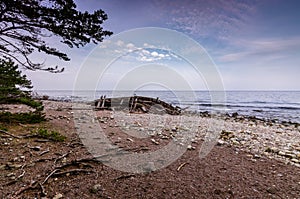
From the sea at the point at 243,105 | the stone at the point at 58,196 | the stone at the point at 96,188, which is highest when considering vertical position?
the sea at the point at 243,105

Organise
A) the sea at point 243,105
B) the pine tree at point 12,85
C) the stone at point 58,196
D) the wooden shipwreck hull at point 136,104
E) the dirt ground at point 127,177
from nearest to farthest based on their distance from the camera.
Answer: the stone at point 58,196
the dirt ground at point 127,177
the pine tree at point 12,85
the wooden shipwreck hull at point 136,104
the sea at point 243,105

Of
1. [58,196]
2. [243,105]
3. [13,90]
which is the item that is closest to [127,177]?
[58,196]

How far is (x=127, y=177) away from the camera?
3.54 metres

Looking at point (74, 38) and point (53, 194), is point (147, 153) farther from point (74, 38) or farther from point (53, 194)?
point (74, 38)

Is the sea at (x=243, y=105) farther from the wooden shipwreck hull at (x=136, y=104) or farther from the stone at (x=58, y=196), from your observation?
the stone at (x=58, y=196)

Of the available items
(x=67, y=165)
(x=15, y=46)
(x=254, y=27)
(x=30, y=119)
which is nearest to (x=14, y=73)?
(x=15, y=46)

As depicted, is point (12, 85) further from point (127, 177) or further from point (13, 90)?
point (127, 177)

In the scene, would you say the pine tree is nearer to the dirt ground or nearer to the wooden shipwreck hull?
the dirt ground

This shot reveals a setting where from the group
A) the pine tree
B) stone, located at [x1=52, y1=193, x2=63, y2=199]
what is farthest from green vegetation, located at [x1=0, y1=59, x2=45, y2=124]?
stone, located at [x1=52, y1=193, x2=63, y2=199]

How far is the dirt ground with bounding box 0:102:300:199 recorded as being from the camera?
2.99 m

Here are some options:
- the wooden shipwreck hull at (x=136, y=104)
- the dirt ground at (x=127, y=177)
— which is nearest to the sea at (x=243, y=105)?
the wooden shipwreck hull at (x=136, y=104)

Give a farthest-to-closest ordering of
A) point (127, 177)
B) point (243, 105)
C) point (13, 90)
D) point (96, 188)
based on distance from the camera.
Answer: point (243, 105)
point (13, 90)
point (127, 177)
point (96, 188)

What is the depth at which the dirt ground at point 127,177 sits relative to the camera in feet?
9.80

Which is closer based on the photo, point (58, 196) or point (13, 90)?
point (58, 196)
